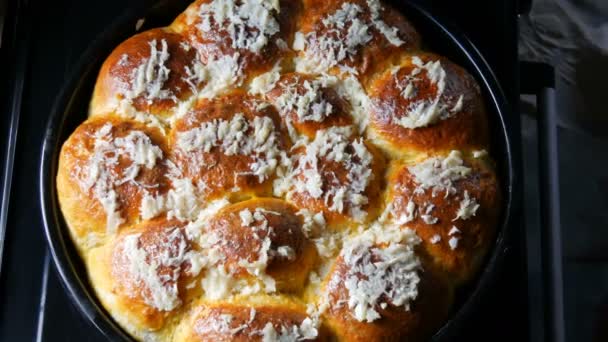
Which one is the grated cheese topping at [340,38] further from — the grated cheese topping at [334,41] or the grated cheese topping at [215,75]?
the grated cheese topping at [215,75]

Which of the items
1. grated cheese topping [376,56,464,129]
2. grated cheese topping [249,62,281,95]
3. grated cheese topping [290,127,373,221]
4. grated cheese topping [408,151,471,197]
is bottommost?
grated cheese topping [408,151,471,197]

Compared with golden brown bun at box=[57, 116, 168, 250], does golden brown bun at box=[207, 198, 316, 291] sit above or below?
below

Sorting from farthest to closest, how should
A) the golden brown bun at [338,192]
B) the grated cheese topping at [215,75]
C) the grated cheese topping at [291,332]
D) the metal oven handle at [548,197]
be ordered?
1. the metal oven handle at [548,197]
2. the grated cheese topping at [215,75]
3. the golden brown bun at [338,192]
4. the grated cheese topping at [291,332]

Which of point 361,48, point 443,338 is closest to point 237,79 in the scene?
point 361,48

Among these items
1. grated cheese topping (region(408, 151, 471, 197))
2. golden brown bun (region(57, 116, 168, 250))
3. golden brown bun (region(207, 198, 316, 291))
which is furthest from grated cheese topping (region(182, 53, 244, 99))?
grated cheese topping (region(408, 151, 471, 197))

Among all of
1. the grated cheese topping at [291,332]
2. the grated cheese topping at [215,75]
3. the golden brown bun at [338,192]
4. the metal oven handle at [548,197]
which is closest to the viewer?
the grated cheese topping at [291,332]

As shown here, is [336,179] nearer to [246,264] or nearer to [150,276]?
[246,264]

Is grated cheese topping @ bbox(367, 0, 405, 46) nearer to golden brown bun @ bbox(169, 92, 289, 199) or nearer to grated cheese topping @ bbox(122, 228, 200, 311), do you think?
golden brown bun @ bbox(169, 92, 289, 199)

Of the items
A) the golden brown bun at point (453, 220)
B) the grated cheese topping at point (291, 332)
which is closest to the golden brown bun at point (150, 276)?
the grated cheese topping at point (291, 332)
